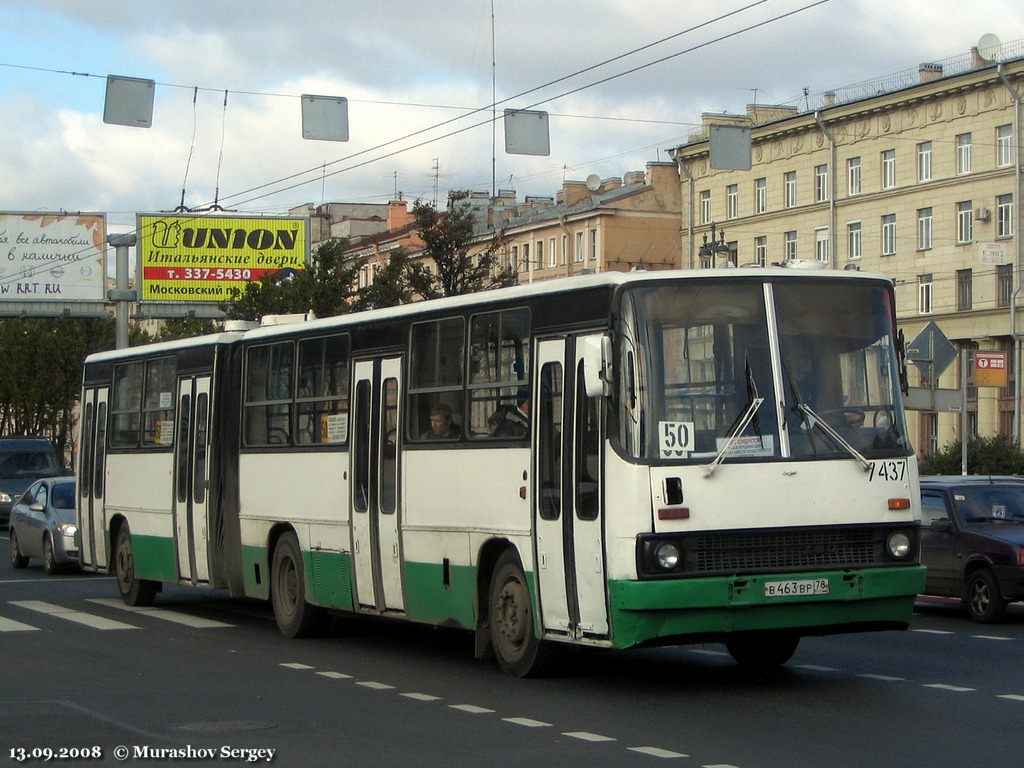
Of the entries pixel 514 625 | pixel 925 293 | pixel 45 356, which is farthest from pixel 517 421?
pixel 45 356

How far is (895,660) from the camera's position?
14.3m

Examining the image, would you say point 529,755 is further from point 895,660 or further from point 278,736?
point 895,660

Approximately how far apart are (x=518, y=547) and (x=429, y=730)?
2.50 metres

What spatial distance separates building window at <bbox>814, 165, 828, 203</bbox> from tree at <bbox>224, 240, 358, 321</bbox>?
24.1m

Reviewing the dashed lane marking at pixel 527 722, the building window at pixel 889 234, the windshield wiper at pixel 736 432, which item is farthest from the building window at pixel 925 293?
the dashed lane marking at pixel 527 722

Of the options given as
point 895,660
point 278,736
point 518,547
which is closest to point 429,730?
point 278,736

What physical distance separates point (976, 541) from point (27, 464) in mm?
27992

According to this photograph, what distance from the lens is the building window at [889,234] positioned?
6544 cm

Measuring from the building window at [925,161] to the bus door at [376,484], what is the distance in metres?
51.3

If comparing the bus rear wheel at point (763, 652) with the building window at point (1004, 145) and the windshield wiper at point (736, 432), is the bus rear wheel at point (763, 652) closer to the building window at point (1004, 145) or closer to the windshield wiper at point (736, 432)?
the windshield wiper at point (736, 432)

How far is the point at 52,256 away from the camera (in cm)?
6162

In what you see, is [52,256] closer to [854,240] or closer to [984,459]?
[854,240]

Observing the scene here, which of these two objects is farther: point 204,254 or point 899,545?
point 204,254

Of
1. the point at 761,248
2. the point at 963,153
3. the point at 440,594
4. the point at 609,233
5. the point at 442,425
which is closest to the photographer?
the point at 440,594
